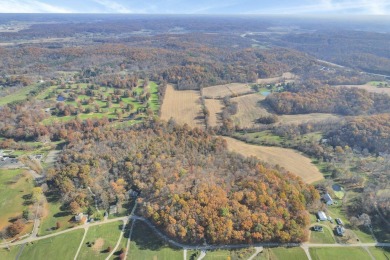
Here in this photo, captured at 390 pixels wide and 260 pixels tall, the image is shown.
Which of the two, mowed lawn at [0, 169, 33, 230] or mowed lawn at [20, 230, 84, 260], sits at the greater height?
mowed lawn at [0, 169, 33, 230]

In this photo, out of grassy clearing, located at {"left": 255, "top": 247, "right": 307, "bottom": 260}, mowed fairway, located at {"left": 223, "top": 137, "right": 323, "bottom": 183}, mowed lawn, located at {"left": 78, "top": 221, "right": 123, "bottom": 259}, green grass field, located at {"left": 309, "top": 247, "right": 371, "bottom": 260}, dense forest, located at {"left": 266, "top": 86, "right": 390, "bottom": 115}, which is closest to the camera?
grassy clearing, located at {"left": 255, "top": 247, "right": 307, "bottom": 260}

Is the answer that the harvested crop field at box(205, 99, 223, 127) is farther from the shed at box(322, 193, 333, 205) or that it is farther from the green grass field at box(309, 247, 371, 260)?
the green grass field at box(309, 247, 371, 260)

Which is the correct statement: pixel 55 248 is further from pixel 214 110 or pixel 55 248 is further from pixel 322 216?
pixel 214 110

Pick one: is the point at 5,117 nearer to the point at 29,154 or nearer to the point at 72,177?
the point at 29,154

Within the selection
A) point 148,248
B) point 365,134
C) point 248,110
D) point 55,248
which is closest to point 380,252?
point 148,248

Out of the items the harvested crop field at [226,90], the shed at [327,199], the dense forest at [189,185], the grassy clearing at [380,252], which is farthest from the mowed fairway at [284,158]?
the harvested crop field at [226,90]

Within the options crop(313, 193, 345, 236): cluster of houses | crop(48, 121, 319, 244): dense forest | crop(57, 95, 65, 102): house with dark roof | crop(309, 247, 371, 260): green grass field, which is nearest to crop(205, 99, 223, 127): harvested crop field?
crop(48, 121, 319, 244): dense forest

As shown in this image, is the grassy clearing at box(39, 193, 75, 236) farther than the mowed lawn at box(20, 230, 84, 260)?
Yes

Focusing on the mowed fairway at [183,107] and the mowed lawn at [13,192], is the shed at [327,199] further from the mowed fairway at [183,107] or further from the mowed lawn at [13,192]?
the mowed lawn at [13,192]
